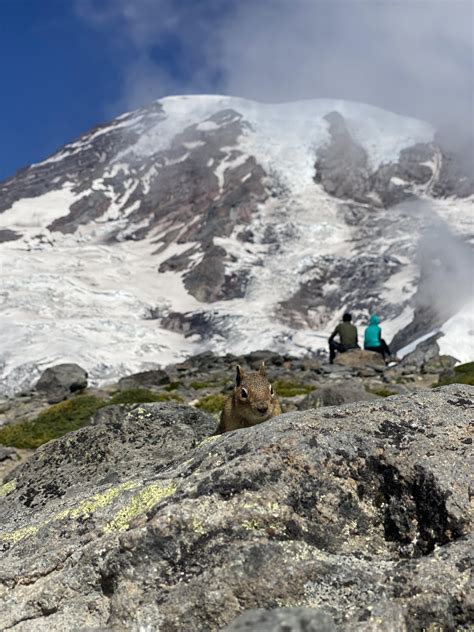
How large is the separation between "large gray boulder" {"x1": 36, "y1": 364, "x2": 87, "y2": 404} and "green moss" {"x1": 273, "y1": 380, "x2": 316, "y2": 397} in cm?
948

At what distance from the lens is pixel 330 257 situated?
438ft

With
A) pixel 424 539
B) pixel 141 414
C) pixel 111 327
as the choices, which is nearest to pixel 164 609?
pixel 424 539

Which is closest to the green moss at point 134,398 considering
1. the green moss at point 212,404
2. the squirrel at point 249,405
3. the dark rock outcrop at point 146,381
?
the green moss at point 212,404

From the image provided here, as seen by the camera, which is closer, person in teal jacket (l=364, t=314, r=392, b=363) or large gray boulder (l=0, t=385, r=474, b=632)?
large gray boulder (l=0, t=385, r=474, b=632)

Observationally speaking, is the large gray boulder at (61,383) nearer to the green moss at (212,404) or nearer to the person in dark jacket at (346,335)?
the green moss at (212,404)

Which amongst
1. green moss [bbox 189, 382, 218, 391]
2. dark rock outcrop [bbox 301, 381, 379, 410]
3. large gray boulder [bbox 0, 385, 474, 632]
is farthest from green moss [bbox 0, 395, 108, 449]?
large gray boulder [bbox 0, 385, 474, 632]

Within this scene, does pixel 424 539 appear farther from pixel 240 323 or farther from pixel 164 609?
pixel 240 323

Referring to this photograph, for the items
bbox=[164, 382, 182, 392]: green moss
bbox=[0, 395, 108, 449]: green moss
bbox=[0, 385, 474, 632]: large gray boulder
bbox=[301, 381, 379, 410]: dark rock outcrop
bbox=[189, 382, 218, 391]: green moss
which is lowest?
bbox=[189, 382, 218, 391]: green moss

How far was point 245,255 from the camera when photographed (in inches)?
5640

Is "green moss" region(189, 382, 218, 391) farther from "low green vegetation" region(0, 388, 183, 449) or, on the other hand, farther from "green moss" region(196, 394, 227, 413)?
"green moss" region(196, 394, 227, 413)

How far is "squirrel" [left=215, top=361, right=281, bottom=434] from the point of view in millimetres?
8531

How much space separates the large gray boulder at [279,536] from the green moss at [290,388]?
18.5 metres

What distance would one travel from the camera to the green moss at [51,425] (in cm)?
1929

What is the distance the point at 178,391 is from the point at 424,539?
2386 cm
